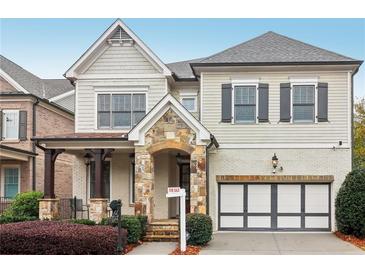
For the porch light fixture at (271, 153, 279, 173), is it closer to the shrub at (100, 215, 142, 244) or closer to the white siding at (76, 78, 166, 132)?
the white siding at (76, 78, 166, 132)

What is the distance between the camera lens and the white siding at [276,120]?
20406mm

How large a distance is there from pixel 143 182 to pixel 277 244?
15.8 ft

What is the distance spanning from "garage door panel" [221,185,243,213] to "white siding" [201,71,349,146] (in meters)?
1.76

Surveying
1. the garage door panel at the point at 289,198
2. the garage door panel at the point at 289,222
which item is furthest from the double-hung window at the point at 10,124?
the garage door panel at the point at 289,222

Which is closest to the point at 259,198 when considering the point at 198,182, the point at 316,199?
the point at 316,199

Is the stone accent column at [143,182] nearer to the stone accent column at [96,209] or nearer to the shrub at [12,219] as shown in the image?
the stone accent column at [96,209]

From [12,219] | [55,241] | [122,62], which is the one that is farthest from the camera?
[122,62]

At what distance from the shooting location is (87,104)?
2173 centimetres

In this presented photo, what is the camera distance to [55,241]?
586 inches

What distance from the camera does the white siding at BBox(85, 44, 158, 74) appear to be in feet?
70.6

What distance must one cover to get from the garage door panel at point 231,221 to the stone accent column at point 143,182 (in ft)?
10.4

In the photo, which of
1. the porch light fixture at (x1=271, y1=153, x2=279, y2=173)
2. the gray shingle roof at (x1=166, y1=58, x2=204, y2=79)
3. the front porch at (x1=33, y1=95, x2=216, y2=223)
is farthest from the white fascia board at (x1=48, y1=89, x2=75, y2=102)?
the porch light fixture at (x1=271, y1=153, x2=279, y2=173)

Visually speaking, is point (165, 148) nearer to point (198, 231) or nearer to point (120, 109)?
point (198, 231)

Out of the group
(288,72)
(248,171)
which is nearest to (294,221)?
(248,171)
